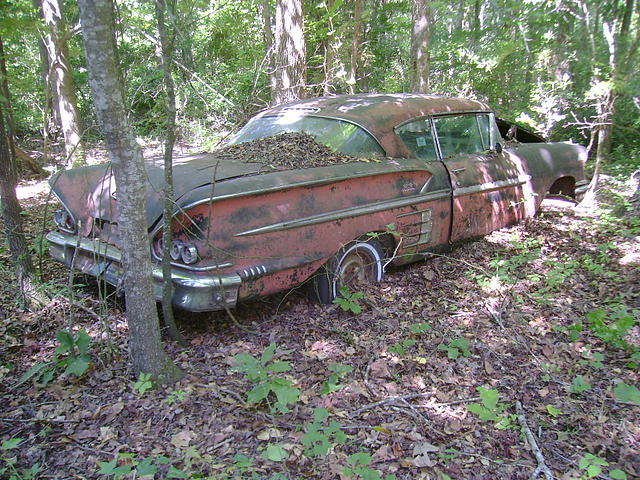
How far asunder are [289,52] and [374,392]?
640 centimetres

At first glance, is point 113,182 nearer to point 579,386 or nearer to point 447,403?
point 447,403

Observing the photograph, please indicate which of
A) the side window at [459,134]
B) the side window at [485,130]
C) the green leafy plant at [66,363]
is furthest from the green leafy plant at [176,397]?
the side window at [485,130]

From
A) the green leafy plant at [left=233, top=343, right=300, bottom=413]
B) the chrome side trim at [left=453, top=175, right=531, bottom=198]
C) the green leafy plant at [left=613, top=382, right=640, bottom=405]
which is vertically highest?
the chrome side trim at [left=453, top=175, right=531, bottom=198]

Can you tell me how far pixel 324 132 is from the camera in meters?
4.58

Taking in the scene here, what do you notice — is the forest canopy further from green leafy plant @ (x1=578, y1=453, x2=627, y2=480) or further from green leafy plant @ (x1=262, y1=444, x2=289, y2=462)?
green leafy plant @ (x1=578, y1=453, x2=627, y2=480)

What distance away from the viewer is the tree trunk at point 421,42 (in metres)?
8.58

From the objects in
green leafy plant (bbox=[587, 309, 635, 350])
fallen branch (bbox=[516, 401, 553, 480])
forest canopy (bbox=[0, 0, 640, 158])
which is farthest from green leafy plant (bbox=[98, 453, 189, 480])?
forest canopy (bbox=[0, 0, 640, 158])

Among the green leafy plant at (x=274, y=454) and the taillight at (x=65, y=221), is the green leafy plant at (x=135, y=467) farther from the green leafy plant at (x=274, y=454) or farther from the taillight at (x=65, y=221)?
the taillight at (x=65, y=221)

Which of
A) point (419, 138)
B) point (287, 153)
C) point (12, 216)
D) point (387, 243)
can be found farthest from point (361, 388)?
point (12, 216)

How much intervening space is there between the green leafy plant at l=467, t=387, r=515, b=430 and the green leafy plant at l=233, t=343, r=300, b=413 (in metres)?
0.99

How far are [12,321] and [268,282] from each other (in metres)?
2.00

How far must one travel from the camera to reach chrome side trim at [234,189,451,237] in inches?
136

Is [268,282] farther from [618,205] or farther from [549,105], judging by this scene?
[549,105]

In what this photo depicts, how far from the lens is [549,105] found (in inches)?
405
